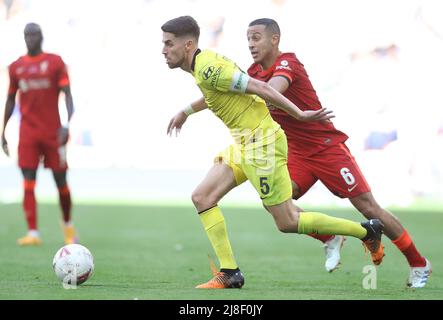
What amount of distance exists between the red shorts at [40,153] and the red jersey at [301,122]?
4814 millimetres

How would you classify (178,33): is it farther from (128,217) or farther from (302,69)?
(128,217)

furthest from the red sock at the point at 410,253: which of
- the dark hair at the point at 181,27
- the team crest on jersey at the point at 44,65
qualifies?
the team crest on jersey at the point at 44,65

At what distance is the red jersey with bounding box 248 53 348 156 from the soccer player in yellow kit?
0.58m

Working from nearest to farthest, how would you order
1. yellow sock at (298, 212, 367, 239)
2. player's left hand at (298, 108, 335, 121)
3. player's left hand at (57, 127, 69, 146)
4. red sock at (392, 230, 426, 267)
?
player's left hand at (298, 108, 335, 121) < yellow sock at (298, 212, 367, 239) < red sock at (392, 230, 426, 267) < player's left hand at (57, 127, 69, 146)

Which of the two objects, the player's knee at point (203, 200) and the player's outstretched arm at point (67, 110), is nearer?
the player's knee at point (203, 200)

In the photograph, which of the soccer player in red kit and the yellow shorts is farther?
the soccer player in red kit

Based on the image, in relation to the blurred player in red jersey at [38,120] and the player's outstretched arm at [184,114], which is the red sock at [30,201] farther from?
the player's outstretched arm at [184,114]

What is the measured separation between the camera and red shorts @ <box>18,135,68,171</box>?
494 inches

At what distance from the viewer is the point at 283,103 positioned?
7.10 meters

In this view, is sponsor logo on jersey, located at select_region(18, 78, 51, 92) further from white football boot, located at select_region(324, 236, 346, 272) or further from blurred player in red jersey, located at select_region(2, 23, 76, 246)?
white football boot, located at select_region(324, 236, 346, 272)

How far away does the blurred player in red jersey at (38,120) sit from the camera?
12383mm

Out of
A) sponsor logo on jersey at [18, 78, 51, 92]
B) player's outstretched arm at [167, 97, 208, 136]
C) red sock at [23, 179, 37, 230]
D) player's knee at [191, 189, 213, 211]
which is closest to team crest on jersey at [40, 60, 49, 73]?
sponsor logo on jersey at [18, 78, 51, 92]

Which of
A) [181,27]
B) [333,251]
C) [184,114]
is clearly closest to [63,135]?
[184,114]
